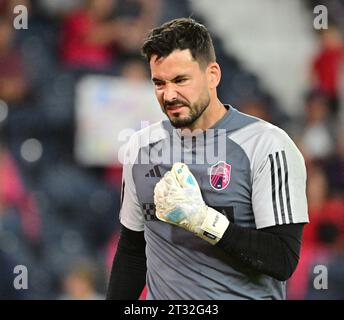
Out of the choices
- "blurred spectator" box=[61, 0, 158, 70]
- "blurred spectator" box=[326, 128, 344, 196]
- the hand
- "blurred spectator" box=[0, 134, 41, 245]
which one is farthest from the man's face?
"blurred spectator" box=[326, 128, 344, 196]

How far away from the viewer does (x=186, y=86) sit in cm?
257

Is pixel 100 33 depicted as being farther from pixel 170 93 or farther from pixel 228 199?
pixel 228 199

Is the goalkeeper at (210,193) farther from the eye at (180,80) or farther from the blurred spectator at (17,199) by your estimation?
the blurred spectator at (17,199)

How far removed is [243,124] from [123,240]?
2.30 ft

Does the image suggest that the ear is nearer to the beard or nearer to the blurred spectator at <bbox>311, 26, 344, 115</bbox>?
the beard

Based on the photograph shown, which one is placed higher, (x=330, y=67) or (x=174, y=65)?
(x=330, y=67)

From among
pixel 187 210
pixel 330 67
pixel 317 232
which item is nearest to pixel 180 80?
pixel 187 210

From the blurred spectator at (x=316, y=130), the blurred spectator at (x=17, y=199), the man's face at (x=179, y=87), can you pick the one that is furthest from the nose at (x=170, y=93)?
the blurred spectator at (x=316, y=130)

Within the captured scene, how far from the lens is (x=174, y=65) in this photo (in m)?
2.56

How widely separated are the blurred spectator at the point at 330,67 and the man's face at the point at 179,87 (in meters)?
2.98

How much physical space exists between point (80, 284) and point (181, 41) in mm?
2552

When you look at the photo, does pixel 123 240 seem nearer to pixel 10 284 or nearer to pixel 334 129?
pixel 10 284

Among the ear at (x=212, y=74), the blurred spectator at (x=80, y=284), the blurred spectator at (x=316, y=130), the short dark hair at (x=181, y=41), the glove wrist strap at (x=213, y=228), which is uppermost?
the short dark hair at (x=181, y=41)

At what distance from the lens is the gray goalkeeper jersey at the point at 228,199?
98.0 inches
